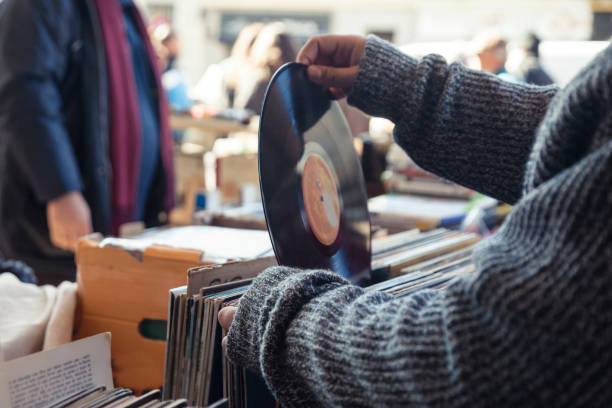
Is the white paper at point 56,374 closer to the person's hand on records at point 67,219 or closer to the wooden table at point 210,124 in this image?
the person's hand on records at point 67,219

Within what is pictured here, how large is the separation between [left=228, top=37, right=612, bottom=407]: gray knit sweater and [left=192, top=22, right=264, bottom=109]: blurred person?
137 inches

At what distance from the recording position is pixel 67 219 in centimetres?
159

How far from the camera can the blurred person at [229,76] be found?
3935 mm

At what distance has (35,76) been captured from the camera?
5.03ft

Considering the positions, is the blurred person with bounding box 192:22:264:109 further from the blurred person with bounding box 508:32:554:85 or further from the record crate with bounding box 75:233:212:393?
the record crate with bounding box 75:233:212:393

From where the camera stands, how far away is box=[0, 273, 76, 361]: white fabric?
2.46 feet

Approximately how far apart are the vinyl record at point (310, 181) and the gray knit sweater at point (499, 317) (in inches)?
3.8

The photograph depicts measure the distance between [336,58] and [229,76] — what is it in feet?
11.1

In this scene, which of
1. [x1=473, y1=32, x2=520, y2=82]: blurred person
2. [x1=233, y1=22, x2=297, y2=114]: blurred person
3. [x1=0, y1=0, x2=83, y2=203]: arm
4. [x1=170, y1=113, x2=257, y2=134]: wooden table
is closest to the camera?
[x1=0, y1=0, x2=83, y2=203]: arm

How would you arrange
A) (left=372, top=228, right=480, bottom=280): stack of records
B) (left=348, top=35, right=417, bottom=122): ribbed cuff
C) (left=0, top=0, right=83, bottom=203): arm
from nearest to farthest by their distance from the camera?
(left=348, top=35, right=417, bottom=122): ribbed cuff, (left=372, top=228, right=480, bottom=280): stack of records, (left=0, top=0, right=83, bottom=203): arm

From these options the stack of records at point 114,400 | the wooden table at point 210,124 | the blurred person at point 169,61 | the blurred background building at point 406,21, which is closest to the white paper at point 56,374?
the stack of records at point 114,400

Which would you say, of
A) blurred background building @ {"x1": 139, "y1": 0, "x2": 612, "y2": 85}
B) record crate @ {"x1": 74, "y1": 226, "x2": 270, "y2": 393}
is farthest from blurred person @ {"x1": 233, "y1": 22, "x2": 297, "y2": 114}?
blurred background building @ {"x1": 139, "y1": 0, "x2": 612, "y2": 85}

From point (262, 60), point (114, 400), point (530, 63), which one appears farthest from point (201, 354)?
point (530, 63)

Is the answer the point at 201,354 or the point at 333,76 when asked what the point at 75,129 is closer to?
the point at 333,76
